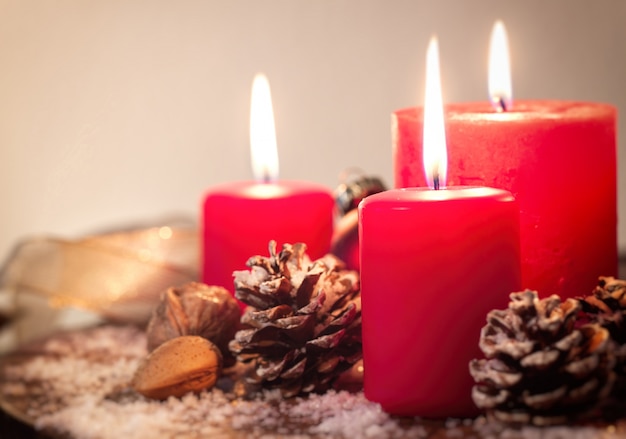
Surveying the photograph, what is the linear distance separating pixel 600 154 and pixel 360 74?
23.9 inches

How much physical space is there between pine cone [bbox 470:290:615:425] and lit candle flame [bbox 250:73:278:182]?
0.34 metres

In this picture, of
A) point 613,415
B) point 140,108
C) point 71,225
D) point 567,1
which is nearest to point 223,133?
point 140,108

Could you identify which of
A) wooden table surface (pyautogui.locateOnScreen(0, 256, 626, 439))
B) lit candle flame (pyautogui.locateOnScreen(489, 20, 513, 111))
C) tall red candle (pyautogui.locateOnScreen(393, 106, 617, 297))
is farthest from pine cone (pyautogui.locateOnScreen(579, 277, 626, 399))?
wooden table surface (pyautogui.locateOnScreen(0, 256, 626, 439))

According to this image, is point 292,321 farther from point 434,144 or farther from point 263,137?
point 263,137

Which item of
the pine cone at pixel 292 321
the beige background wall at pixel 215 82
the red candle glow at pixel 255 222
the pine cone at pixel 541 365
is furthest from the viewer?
the beige background wall at pixel 215 82

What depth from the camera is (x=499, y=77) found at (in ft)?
2.25

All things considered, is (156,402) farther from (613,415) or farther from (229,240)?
(613,415)

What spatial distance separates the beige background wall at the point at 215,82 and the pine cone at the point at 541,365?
2.22 feet

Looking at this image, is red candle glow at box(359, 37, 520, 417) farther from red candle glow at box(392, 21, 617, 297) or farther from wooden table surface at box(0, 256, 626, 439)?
wooden table surface at box(0, 256, 626, 439)

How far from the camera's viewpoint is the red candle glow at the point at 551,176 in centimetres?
61

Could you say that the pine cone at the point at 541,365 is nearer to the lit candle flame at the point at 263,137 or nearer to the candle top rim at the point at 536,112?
the candle top rim at the point at 536,112

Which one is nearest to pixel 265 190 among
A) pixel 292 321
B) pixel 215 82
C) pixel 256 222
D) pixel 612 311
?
pixel 256 222

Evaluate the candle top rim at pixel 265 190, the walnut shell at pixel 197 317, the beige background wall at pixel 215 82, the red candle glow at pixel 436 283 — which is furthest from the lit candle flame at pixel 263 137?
the beige background wall at pixel 215 82

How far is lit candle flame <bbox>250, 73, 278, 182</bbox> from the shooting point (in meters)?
0.81
